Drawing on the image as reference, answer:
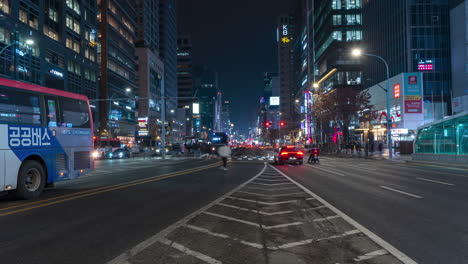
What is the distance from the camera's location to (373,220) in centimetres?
714

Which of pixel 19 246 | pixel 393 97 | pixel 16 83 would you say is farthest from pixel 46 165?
pixel 393 97

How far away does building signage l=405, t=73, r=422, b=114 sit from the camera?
2240 inches

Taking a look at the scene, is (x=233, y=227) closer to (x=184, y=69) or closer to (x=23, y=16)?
(x=23, y=16)

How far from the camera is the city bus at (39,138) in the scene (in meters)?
9.94

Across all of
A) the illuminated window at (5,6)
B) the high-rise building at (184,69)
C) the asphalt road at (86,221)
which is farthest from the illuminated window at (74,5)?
the high-rise building at (184,69)

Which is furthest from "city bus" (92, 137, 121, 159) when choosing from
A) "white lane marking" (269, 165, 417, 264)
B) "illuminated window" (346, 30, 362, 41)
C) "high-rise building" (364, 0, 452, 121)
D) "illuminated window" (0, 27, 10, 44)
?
"illuminated window" (346, 30, 362, 41)

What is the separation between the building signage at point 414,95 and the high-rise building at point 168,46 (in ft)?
302

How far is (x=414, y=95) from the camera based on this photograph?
57.0 meters

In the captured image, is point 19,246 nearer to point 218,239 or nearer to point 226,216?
point 218,239

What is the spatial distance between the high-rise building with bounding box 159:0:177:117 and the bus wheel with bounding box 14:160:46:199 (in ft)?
400

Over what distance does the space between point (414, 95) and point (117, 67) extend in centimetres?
6475

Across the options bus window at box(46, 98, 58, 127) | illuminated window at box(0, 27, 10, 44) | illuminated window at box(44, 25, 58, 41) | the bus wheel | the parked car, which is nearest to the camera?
the bus wheel

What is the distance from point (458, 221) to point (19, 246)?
8.33 metres

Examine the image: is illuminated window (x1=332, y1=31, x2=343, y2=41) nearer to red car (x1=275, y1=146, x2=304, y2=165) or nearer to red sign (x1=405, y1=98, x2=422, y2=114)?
red sign (x1=405, y1=98, x2=422, y2=114)
